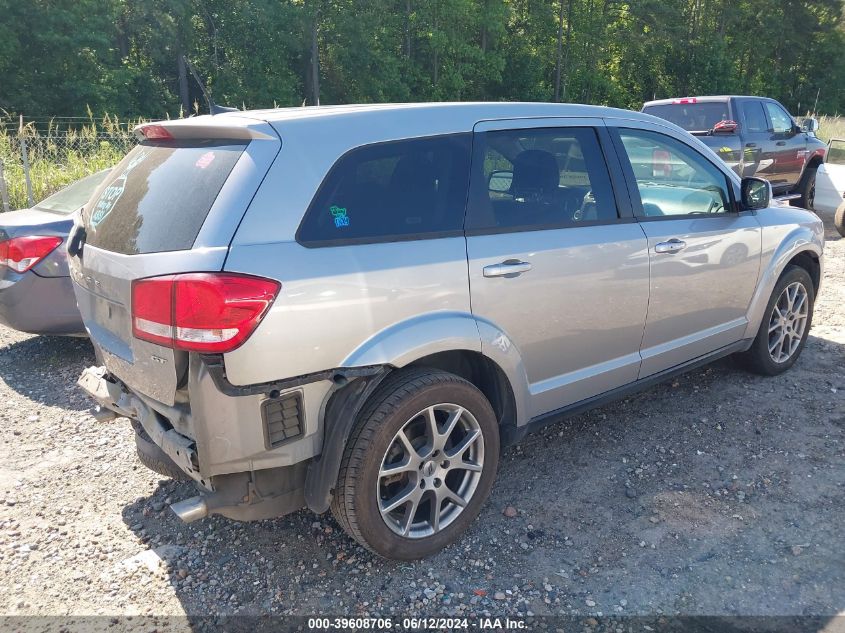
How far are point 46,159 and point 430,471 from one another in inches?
439

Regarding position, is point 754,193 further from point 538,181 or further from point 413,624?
point 413,624

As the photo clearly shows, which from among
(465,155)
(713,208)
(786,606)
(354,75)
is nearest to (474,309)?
(465,155)

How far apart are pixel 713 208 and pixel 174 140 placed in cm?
316

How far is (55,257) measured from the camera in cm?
505

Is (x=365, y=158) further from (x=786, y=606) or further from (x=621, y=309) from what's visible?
(x=786, y=606)

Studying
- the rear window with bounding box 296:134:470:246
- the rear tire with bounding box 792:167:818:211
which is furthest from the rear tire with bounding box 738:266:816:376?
the rear tire with bounding box 792:167:818:211

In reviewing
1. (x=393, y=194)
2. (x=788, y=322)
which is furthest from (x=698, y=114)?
(x=393, y=194)

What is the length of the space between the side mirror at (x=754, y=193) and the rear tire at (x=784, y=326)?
26.9 inches

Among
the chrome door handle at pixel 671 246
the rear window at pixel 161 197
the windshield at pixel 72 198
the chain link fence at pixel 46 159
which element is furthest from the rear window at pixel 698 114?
the chain link fence at pixel 46 159

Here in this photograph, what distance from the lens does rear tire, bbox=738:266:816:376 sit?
4.71m

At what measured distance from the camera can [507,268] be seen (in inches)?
120

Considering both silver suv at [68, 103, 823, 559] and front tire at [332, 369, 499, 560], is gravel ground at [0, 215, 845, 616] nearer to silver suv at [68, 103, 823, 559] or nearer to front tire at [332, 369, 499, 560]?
front tire at [332, 369, 499, 560]

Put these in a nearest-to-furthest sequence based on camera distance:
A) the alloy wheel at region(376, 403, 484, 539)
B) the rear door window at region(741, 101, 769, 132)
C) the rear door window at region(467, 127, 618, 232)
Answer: the alloy wheel at region(376, 403, 484, 539), the rear door window at region(467, 127, 618, 232), the rear door window at region(741, 101, 769, 132)

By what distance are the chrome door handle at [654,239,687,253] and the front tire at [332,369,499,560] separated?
1.40 metres
